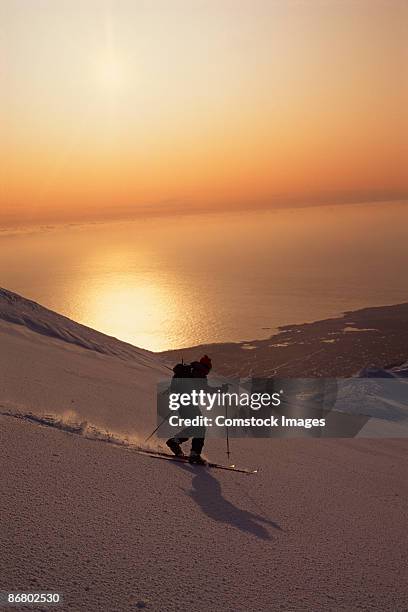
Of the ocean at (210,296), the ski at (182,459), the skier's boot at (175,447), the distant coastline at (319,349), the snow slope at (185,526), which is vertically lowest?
the snow slope at (185,526)

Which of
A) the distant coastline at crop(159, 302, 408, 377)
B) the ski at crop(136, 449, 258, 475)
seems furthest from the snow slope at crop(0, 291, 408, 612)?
the distant coastline at crop(159, 302, 408, 377)

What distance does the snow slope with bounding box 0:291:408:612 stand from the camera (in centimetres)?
394

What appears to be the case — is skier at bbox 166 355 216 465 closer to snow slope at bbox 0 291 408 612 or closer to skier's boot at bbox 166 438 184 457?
skier's boot at bbox 166 438 184 457

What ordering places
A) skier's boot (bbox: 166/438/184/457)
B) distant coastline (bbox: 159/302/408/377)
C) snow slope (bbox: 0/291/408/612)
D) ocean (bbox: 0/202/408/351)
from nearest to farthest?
snow slope (bbox: 0/291/408/612), skier's boot (bbox: 166/438/184/457), distant coastline (bbox: 159/302/408/377), ocean (bbox: 0/202/408/351)

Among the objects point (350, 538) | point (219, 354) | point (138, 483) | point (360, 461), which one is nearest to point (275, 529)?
point (350, 538)

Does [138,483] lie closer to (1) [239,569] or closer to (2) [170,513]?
(2) [170,513]

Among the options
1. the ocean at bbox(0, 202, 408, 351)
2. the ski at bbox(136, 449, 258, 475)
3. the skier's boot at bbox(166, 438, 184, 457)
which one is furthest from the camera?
the ocean at bbox(0, 202, 408, 351)

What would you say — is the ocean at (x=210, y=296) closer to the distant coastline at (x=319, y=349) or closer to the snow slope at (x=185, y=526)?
the distant coastline at (x=319, y=349)

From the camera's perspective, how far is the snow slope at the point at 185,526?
3.94 m

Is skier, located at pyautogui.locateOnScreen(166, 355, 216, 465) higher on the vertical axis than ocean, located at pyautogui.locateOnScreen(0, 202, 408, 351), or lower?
lower

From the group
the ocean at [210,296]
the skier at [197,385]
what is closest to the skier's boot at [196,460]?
the skier at [197,385]

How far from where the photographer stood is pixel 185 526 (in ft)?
16.3

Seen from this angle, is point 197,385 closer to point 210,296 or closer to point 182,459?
point 182,459

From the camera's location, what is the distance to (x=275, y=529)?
5.38 meters
